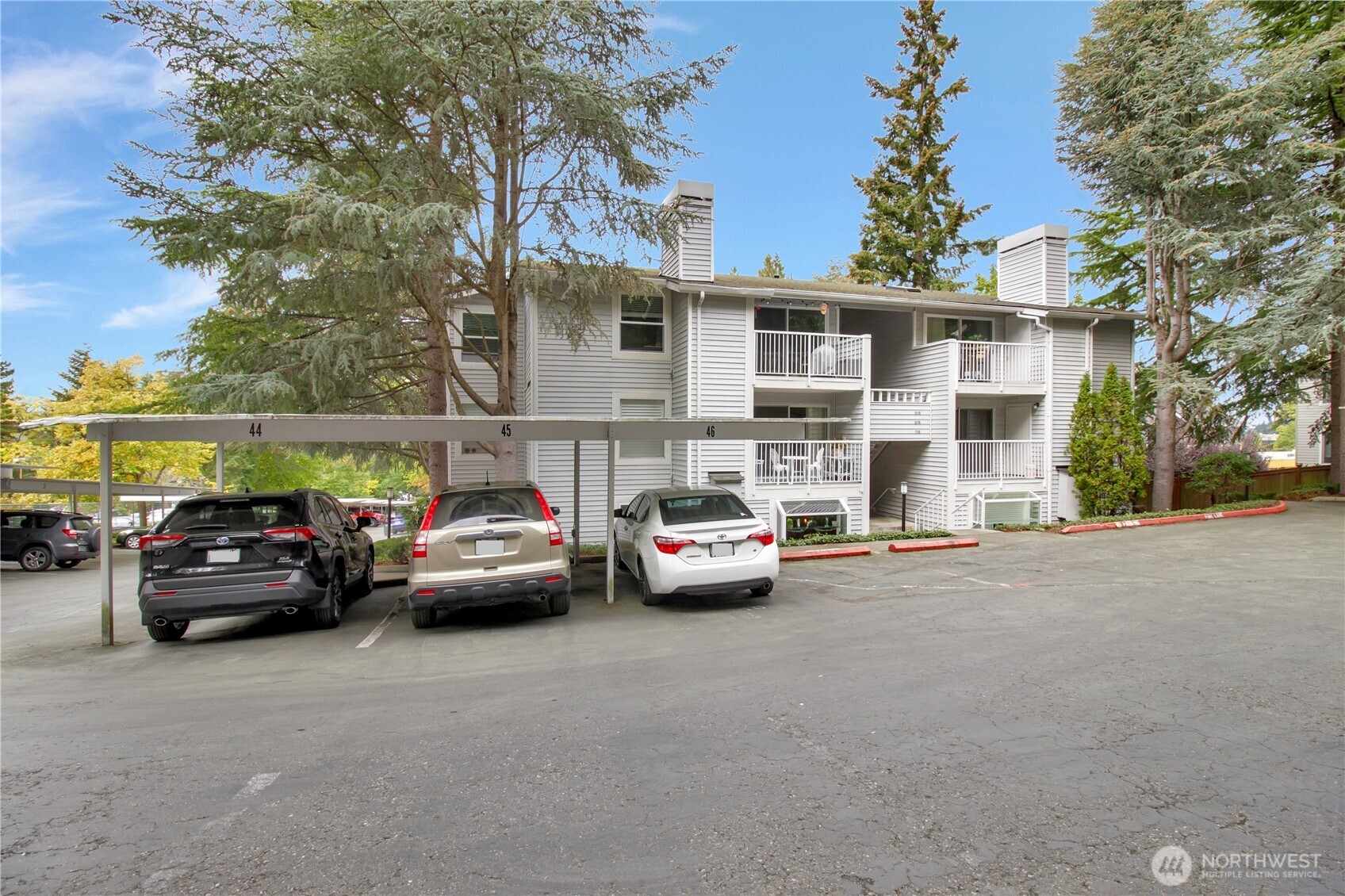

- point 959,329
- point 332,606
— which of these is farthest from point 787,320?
point 332,606

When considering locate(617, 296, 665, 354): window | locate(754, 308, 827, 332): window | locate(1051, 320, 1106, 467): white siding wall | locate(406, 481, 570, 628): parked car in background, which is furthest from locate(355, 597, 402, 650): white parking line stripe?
locate(1051, 320, 1106, 467): white siding wall

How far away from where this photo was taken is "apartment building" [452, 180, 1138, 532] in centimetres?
1619

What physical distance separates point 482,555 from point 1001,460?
50.4 feet

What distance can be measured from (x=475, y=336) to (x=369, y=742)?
43.2 ft

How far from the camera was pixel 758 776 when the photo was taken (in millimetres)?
3912

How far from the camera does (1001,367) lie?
718 inches

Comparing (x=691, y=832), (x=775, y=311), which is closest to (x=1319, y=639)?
(x=691, y=832)

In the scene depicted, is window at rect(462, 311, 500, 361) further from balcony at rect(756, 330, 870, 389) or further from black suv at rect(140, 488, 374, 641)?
black suv at rect(140, 488, 374, 641)

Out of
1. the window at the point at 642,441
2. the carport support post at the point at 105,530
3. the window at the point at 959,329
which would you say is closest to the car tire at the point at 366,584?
the carport support post at the point at 105,530

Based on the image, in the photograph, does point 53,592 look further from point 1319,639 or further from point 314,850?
point 1319,639

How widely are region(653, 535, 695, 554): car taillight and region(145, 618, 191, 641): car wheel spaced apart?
5508 mm

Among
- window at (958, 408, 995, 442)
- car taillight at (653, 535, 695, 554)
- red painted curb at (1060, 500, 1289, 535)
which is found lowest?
red painted curb at (1060, 500, 1289, 535)

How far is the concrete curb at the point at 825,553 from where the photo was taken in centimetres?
1311

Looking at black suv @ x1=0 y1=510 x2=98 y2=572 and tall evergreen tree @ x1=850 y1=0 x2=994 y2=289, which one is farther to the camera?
tall evergreen tree @ x1=850 y1=0 x2=994 y2=289
